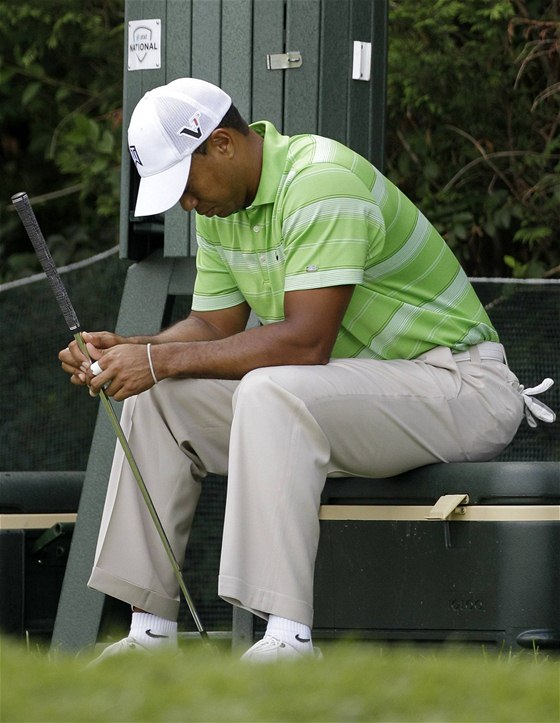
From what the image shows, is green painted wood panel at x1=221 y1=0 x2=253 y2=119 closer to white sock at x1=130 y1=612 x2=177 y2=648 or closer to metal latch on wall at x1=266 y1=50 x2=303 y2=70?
metal latch on wall at x1=266 y1=50 x2=303 y2=70

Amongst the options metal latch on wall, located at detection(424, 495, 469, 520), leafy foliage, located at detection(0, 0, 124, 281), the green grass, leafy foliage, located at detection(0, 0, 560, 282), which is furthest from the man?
leafy foliage, located at detection(0, 0, 124, 281)

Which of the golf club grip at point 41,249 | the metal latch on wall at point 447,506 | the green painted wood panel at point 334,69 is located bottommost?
the metal latch on wall at point 447,506

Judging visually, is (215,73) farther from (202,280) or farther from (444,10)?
(444,10)

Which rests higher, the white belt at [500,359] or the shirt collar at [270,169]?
the shirt collar at [270,169]

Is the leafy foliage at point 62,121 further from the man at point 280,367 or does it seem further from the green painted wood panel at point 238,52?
the man at point 280,367

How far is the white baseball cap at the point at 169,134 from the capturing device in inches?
118

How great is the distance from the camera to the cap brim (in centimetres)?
296

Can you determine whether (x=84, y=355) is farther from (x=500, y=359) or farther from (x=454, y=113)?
(x=454, y=113)

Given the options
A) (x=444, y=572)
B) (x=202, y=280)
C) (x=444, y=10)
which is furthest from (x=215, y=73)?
(x=444, y=10)

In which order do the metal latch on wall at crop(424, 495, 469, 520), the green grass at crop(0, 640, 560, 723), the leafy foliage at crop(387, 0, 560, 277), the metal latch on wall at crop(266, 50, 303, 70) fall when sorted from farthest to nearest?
the leafy foliage at crop(387, 0, 560, 277)
the metal latch on wall at crop(266, 50, 303, 70)
the metal latch on wall at crop(424, 495, 469, 520)
the green grass at crop(0, 640, 560, 723)

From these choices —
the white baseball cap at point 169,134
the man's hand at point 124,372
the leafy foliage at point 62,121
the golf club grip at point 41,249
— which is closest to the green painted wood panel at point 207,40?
the white baseball cap at point 169,134

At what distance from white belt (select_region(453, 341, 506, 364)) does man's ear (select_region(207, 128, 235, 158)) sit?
643 millimetres

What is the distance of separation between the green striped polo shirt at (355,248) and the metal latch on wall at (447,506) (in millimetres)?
371

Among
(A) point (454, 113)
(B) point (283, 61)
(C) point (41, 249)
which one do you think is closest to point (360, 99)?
(B) point (283, 61)
